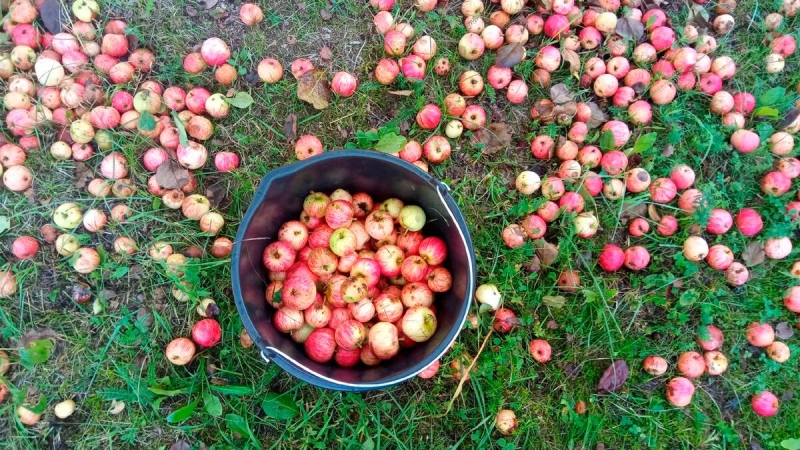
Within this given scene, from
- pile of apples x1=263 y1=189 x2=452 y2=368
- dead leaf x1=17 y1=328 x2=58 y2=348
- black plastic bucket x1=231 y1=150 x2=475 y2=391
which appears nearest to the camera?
black plastic bucket x1=231 y1=150 x2=475 y2=391

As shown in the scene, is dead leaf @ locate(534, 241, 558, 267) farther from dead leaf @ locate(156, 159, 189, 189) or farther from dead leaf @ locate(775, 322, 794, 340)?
dead leaf @ locate(156, 159, 189, 189)

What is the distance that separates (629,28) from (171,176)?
3.49 m

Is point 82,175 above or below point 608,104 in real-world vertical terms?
below

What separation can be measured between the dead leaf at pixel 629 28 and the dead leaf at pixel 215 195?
3124 millimetres

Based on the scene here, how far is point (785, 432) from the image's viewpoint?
3.43 meters

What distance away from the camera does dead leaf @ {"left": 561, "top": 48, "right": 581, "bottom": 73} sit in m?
3.69

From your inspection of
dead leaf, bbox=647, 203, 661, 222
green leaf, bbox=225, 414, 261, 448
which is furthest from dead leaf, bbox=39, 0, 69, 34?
dead leaf, bbox=647, 203, 661, 222

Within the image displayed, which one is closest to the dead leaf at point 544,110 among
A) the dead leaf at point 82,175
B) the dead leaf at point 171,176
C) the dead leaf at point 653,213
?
the dead leaf at point 653,213

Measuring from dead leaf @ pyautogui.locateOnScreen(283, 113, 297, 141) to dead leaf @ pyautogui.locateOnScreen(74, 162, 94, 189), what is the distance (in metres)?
1.38

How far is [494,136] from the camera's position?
3.67 meters

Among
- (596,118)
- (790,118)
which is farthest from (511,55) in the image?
(790,118)

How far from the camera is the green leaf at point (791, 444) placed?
3346 mm

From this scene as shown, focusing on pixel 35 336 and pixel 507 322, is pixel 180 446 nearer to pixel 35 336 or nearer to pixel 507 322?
pixel 35 336

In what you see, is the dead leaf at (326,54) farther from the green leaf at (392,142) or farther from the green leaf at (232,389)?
the green leaf at (232,389)
